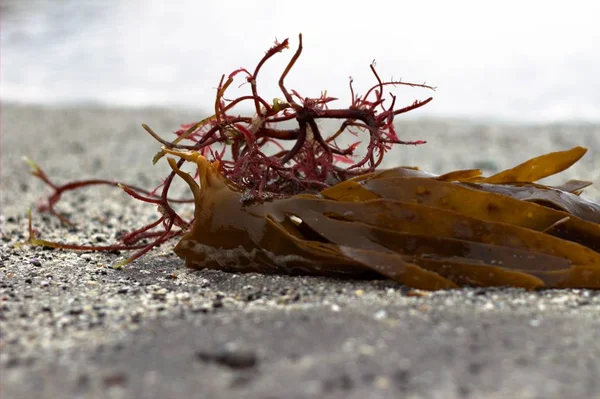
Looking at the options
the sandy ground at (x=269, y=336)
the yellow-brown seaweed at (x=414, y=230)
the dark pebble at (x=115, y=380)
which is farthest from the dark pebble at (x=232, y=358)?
the yellow-brown seaweed at (x=414, y=230)

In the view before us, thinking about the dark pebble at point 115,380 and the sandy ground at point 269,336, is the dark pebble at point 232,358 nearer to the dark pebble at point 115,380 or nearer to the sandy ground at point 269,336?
the sandy ground at point 269,336

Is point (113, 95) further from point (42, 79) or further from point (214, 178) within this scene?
point (214, 178)

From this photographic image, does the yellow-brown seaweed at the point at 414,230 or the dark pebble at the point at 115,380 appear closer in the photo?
the dark pebble at the point at 115,380

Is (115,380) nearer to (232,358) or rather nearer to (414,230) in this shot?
(232,358)

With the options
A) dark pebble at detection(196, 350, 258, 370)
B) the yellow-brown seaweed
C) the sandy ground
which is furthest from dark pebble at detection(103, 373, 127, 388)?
the yellow-brown seaweed

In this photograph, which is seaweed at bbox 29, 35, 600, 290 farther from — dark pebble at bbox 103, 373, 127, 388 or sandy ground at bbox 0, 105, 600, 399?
dark pebble at bbox 103, 373, 127, 388

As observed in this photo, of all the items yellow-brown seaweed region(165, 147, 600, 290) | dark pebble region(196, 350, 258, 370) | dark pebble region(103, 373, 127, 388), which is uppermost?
yellow-brown seaweed region(165, 147, 600, 290)

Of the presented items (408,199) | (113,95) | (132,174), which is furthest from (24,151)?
(408,199)
